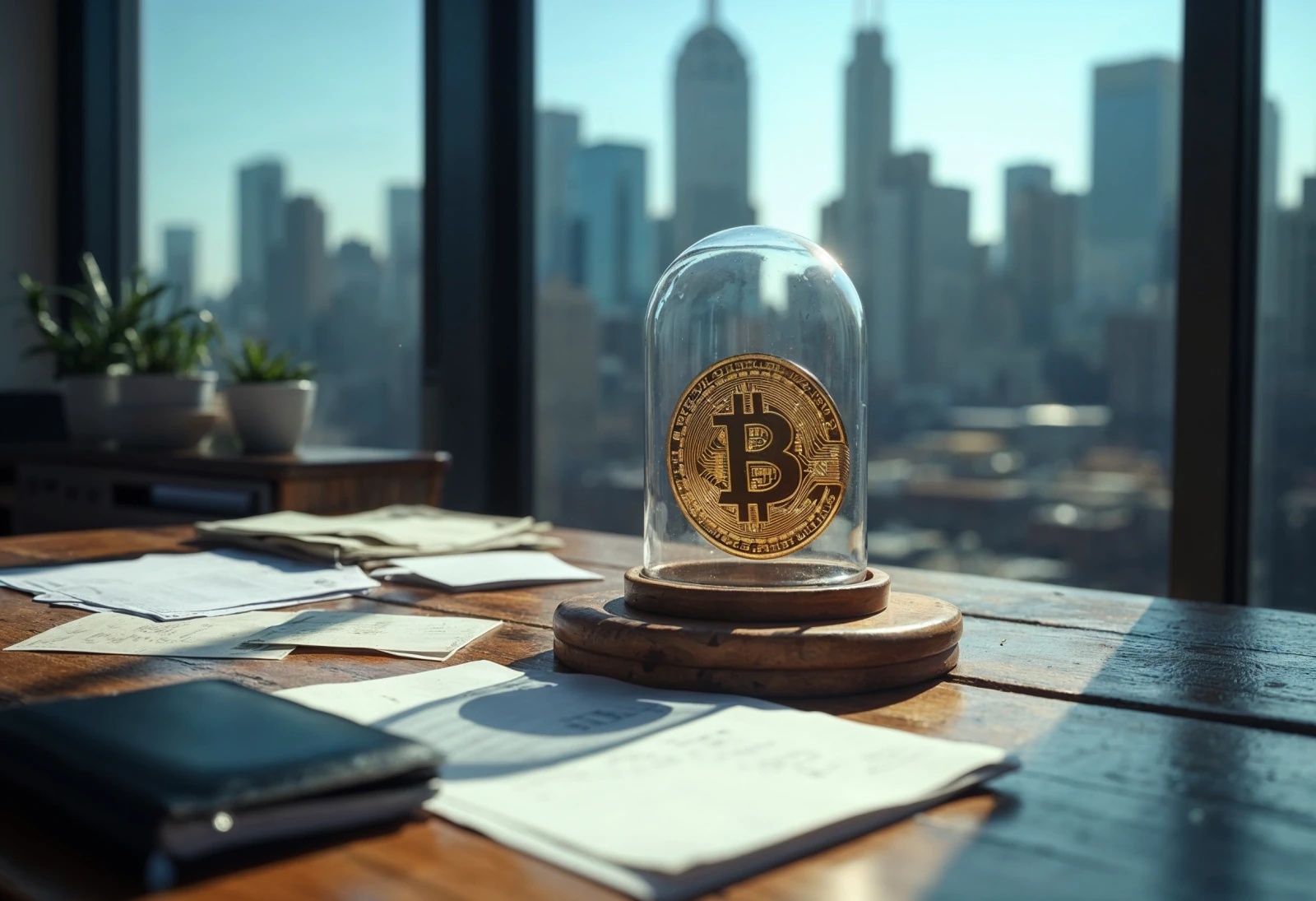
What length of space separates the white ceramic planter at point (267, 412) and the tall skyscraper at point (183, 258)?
76.9 inches

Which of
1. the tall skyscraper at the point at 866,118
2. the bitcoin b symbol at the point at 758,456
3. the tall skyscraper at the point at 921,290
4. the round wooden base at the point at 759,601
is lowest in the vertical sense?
the round wooden base at the point at 759,601

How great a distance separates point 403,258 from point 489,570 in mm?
2026

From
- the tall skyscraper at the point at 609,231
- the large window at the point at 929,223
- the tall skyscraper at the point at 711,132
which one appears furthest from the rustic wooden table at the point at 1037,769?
the tall skyscraper at the point at 609,231

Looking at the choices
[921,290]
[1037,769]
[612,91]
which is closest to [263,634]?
[1037,769]

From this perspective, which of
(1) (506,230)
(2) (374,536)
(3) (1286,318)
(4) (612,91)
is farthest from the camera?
(4) (612,91)

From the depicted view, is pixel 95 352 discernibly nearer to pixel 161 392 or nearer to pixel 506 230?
pixel 161 392

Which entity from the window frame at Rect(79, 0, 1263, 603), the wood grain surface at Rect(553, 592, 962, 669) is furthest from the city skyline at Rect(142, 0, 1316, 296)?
the wood grain surface at Rect(553, 592, 962, 669)

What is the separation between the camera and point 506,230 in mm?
2631

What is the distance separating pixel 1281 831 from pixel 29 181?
160 inches

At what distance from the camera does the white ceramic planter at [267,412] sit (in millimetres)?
2264

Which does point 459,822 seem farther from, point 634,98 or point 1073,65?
point 1073,65

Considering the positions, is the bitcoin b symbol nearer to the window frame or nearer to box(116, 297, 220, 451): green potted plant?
the window frame

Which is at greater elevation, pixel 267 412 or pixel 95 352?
pixel 95 352

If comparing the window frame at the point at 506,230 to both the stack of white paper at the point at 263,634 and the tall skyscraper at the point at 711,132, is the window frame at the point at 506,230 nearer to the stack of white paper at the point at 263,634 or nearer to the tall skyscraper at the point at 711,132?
the tall skyscraper at the point at 711,132
